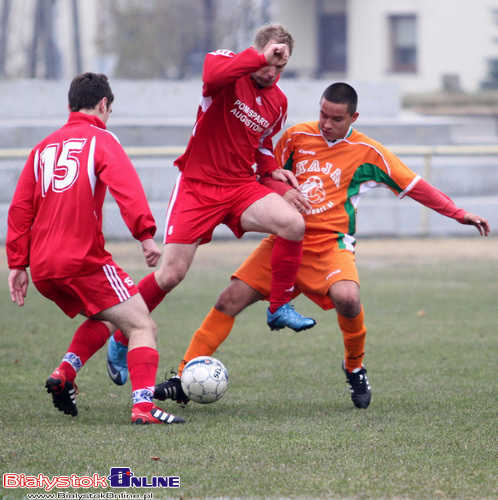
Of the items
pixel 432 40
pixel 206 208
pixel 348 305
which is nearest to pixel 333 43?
pixel 432 40

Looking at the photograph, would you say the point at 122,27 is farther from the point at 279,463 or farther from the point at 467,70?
the point at 279,463

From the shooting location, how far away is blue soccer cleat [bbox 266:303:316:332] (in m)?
4.87

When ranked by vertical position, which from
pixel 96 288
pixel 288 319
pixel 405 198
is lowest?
pixel 405 198

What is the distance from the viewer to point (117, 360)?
16.7 feet

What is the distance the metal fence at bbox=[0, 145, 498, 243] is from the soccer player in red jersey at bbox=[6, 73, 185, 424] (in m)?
10.0

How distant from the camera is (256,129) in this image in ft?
17.0

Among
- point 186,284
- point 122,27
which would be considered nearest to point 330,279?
point 186,284

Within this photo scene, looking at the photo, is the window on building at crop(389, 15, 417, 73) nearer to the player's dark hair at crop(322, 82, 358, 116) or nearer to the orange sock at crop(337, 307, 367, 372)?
the player's dark hair at crop(322, 82, 358, 116)

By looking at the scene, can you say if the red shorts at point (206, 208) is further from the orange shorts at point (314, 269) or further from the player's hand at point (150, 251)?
the player's hand at point (150, 251)

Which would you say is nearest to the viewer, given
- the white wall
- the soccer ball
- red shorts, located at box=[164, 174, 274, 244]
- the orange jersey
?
the soccer ball

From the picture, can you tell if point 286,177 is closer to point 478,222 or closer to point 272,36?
point 272,36

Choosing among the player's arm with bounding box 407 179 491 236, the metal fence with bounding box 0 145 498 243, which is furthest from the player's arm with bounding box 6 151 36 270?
the metal fence with bounding box 0 145 498 243

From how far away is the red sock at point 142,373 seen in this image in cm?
446

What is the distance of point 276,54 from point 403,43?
30.1 metres
